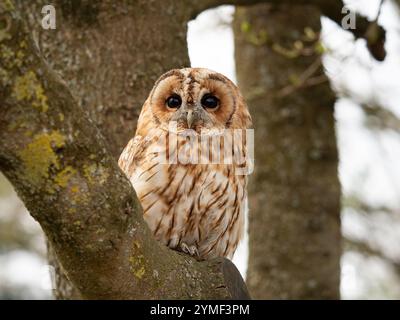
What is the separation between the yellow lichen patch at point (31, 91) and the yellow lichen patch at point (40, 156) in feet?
0.26

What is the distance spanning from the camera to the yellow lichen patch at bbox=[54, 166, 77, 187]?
1.97 m

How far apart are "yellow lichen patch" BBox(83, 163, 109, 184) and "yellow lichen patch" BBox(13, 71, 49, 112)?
0.71 feet

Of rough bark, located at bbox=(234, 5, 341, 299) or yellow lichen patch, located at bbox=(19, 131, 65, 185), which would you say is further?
rough bark, located at bbox=(234, 5, 341, 299)

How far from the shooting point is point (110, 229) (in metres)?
2.09

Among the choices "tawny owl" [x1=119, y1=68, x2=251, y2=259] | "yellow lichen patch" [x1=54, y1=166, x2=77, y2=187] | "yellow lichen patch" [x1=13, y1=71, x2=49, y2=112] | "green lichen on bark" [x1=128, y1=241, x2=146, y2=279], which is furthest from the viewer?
"tawny owl" [x1=119, y1=68, x2=251, y2=259]

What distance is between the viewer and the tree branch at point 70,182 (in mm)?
1866

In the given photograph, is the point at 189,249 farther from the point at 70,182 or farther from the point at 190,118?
the point at 70,182

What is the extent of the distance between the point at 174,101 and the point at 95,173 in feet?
4.04

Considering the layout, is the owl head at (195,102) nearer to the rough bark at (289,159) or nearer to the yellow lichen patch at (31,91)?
the rough bark at (289,159)

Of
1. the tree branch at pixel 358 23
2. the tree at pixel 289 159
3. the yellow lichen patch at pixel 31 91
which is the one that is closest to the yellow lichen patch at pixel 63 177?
the yellow lichen patch at pixel 31 91

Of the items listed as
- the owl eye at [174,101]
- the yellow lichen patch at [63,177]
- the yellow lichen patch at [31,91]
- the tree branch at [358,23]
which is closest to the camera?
the yellow lichen patch at [31,91]

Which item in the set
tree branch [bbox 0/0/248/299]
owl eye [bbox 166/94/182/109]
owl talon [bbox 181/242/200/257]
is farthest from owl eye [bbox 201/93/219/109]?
tree branch [bbox 0/0/248/299]

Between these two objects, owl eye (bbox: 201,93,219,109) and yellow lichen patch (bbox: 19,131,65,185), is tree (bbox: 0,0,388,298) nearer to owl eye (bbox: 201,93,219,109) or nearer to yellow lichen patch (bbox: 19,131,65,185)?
yellow lichen patch (bbox: 19,131,65,185)
